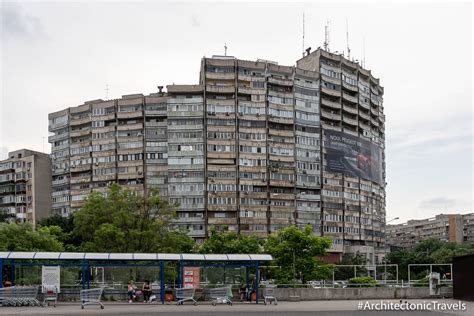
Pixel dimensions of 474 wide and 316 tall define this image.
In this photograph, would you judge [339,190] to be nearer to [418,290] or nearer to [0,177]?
[0,177]

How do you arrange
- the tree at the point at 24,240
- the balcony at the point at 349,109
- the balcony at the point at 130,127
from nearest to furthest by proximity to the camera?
the tree at the point at 24,240 < the balcony at the point at 130,127 < the balcony at the point at 349,109

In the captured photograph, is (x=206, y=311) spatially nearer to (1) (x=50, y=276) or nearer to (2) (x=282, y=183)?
(1) (x=50, y=276)

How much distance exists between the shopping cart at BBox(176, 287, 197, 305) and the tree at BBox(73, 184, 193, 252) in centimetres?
1726

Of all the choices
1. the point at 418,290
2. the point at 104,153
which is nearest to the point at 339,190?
the point at 104,153

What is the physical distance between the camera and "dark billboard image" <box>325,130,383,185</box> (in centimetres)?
10338

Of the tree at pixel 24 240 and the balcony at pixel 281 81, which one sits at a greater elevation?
the balcony at pixel 281 81

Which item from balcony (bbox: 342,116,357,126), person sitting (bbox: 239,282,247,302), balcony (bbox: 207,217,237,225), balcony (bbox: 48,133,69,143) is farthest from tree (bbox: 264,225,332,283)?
balcony (bbox: 48,133,69,143)

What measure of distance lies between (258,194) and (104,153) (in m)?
25.5

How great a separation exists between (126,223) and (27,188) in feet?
228

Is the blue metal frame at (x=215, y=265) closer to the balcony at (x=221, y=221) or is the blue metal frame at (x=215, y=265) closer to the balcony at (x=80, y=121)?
the balcony at (x=221, y=221)

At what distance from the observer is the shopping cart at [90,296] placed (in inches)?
1018

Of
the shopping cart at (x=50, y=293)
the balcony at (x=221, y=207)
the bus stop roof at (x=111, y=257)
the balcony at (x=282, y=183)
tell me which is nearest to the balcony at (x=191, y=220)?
the balcony at (x=221, y=207)

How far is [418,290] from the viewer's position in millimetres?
32281

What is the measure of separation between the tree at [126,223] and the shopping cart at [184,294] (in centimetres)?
1726
